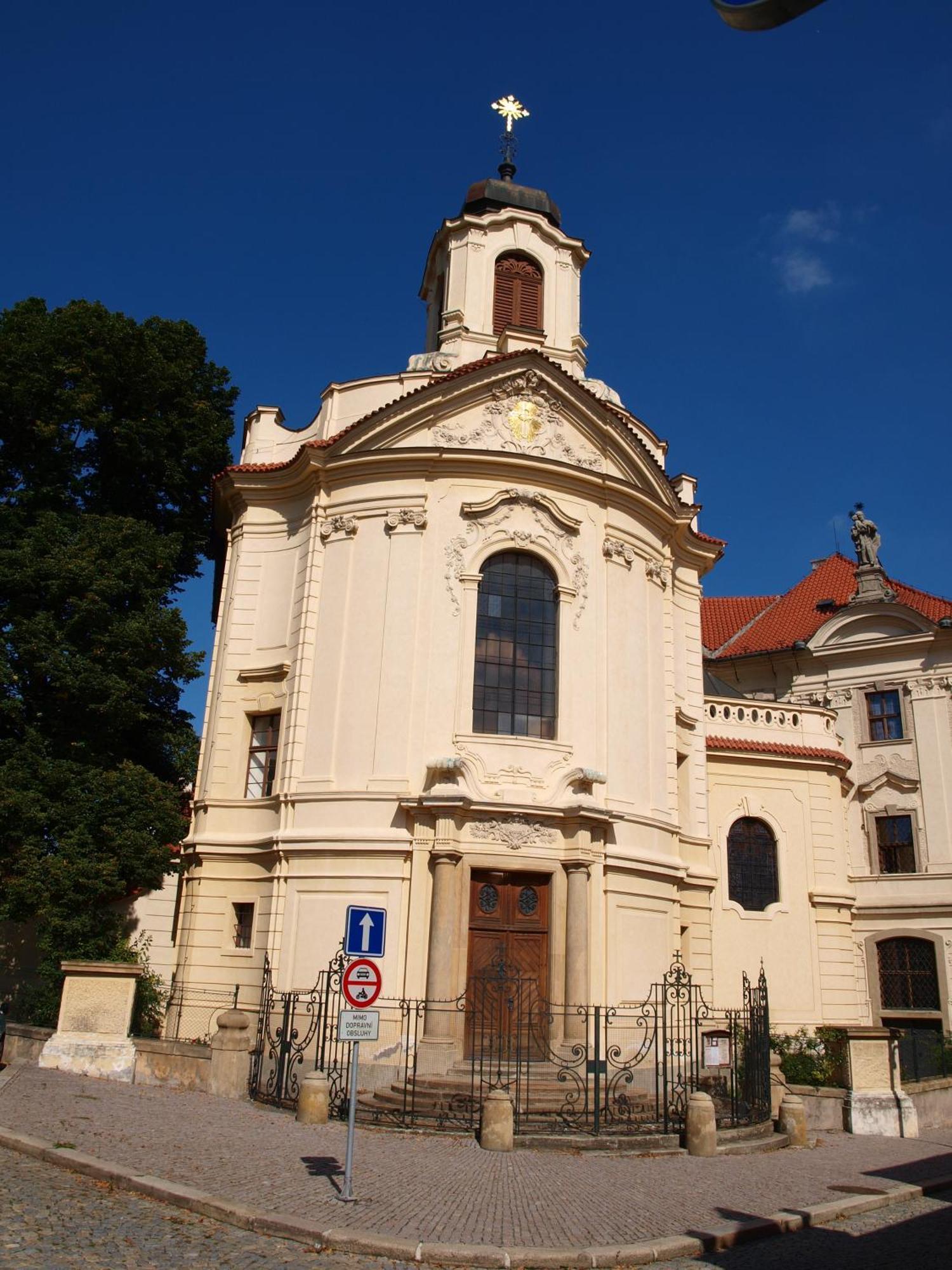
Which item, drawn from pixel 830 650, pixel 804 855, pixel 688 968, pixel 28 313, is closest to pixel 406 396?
pixel 28 313

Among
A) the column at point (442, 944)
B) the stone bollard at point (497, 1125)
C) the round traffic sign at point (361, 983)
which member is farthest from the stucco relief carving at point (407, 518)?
the round traffic sign at point (361, 983)

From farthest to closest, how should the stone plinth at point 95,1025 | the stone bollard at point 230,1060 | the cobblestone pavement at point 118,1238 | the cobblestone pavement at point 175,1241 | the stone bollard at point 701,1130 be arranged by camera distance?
1. the stone plinth at point 95,1025
2. the stone bollard at point 230,1060
3. the stone bollard at point 701,1130
4. the cobblestone pavement at point 175,1241
5. the cobblestone pavement at point 118,1238

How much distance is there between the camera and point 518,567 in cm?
2162

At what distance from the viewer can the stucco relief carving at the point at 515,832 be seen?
62.8 ft

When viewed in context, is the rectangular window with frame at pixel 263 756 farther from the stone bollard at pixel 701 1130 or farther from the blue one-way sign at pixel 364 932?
the blue one-way sign at pixel 364 932

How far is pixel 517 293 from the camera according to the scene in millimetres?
27109

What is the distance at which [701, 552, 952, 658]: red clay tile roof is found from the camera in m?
35.3

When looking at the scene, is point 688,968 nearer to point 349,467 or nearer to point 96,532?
point 349,467

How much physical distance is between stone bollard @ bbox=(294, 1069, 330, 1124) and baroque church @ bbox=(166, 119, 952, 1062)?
10.8 ft

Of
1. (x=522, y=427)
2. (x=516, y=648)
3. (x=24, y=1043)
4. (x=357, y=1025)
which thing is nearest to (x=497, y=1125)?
(x=357, y=1025)

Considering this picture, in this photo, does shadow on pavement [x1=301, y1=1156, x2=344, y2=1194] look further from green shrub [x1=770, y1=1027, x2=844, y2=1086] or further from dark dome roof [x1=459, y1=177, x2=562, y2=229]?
dark dome roof [x1=459, y1=177, x2=562, y2=229]

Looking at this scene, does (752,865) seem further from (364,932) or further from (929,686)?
(364,932)

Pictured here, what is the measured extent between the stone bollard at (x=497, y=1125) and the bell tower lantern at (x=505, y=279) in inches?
689

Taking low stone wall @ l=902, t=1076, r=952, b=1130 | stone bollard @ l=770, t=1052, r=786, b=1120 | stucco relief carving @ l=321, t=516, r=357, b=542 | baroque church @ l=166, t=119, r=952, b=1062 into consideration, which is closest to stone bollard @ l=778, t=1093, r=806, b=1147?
stone bollard @ l=770, t=1052, r=786, b=1120
